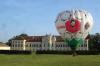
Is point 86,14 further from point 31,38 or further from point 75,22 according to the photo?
point 31,38

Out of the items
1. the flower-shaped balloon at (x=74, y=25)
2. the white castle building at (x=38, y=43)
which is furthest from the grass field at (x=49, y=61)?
the white castle building at (x=38, y=43)

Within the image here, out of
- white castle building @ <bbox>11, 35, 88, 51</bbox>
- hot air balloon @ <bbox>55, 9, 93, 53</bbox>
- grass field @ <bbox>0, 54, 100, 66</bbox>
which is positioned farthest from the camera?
white castle building @ <bbox>11, 35, 88, 51</bbox>

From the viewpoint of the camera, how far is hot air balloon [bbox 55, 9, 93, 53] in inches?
2210

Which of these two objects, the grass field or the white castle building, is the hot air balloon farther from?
the white castle building

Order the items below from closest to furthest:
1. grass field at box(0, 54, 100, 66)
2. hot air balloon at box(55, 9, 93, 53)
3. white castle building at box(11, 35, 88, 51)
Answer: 1. grass field at box(0, 54, 100, 66)
2. hot air balloon at box(55, 9, 93, 53)
3. white castle building at box(11, 35, 88, 51)

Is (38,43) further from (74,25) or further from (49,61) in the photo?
(49,61)

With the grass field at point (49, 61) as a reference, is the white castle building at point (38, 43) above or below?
above

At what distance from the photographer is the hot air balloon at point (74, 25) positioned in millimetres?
56125

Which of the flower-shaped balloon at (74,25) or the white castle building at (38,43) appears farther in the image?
the white castle building at (38,43)

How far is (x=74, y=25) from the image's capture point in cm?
5634

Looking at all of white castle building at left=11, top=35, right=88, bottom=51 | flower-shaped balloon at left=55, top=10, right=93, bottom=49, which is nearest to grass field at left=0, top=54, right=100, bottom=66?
flower-shaped balloon at left=55, top=10, right=93, bottom=49

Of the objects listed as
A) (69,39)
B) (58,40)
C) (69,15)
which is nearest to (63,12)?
(69,15)

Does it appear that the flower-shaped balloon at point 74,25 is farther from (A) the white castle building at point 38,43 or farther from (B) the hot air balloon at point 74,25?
(A) the white castle building at point 38,43

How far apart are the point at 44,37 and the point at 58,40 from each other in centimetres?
669
